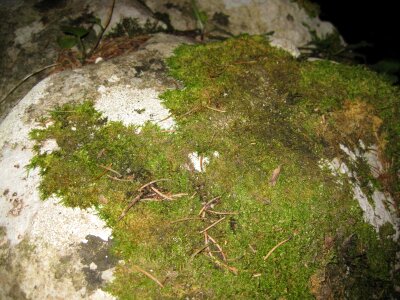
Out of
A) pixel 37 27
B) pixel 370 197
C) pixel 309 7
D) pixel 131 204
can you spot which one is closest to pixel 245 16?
pixel 309 7

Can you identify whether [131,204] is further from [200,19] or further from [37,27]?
[200,19]

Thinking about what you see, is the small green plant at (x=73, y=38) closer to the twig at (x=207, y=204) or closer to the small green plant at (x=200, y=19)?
the small green plant at (x=200, y=19)

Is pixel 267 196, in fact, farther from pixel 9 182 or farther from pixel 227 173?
pixel 9 182

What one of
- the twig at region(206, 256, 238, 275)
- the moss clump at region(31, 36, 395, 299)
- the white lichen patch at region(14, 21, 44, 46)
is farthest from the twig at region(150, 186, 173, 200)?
the white lichen patch at region(14, 21, 44, 46)

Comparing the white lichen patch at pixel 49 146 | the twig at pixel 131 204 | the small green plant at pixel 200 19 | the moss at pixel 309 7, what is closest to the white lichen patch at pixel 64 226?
the twig at pixel 131 204

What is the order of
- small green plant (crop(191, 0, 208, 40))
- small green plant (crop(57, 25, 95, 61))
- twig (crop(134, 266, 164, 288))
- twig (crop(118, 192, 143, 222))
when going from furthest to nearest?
small green plant (crop(191, 0, 208, 40))
small green plant (crop(57, 25, 95, 61))
twig (crop(118, 192, 143, 222))
twig (crop(134, 266, 164, 288))

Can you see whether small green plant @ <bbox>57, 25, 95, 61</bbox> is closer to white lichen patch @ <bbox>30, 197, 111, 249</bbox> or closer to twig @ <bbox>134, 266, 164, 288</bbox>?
white lichen patch @ <bbox>30, 197, 111, 249</bbox>
